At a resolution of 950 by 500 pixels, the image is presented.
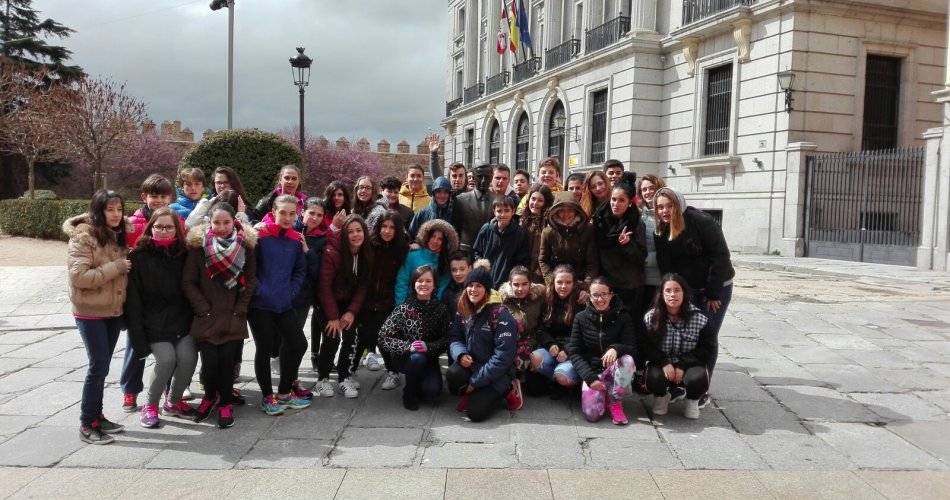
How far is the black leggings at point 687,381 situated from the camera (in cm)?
505

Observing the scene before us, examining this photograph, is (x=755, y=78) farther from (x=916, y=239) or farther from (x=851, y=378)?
(x=851, y=378)

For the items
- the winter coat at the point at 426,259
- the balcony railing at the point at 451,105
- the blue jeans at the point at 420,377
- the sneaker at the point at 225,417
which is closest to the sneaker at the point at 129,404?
the sneaker at the point at 225,417

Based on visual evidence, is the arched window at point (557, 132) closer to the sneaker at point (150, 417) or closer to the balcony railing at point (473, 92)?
the balcony railing at point (473, 92)

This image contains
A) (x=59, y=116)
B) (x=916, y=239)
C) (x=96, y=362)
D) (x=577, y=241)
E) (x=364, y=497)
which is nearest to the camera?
(x=364, y=497)

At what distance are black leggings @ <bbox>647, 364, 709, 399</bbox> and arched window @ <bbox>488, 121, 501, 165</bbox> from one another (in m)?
30.0

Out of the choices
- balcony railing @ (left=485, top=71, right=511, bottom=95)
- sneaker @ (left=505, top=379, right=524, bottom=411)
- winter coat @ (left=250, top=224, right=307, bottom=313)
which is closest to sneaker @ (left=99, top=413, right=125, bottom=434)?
winter coat @ (left=250, top=224, right=307, bottom=313)

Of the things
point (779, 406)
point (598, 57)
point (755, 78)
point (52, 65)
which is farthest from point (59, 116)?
point (779, 406)

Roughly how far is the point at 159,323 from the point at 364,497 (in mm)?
2167

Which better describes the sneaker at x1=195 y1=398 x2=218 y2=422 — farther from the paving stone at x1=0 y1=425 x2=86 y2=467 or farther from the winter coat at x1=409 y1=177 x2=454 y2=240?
the winter coat at x1=409 y1=177 x2=454 y2=240

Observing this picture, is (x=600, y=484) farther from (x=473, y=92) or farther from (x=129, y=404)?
(x=473, y=92)

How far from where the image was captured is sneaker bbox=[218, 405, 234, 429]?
16.0ft

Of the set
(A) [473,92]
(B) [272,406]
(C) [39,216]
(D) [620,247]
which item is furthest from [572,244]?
(A) [473,92]

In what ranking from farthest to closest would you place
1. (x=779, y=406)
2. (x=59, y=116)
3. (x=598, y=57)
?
(x=59, y=116) < (x=598, y=57) < (x=779, y=406)

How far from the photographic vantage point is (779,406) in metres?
5.50
